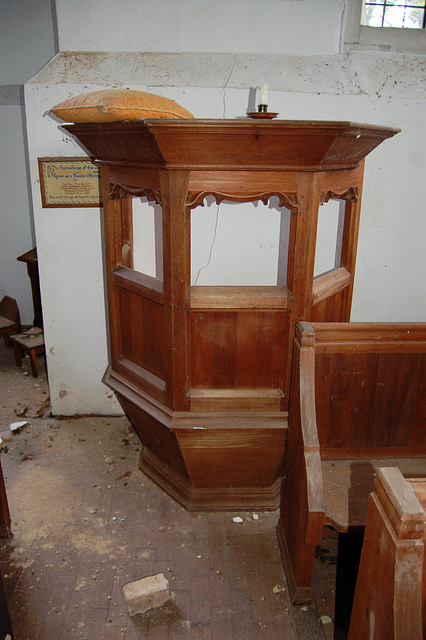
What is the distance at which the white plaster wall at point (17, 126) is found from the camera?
5.36 m

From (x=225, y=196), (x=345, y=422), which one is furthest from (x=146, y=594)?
(x=225, y=196)

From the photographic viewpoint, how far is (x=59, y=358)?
4281 millimetres

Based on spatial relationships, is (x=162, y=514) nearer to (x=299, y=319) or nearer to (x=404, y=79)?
(x=299, y=319)

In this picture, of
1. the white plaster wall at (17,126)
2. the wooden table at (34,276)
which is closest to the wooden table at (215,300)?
the wooden table at (34,276)

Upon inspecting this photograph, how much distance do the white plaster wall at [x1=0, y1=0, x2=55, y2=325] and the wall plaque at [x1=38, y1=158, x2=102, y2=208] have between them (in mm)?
2218

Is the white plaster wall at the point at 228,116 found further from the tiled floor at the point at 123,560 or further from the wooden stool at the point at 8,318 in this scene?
the wooden stool at the point at 8,318

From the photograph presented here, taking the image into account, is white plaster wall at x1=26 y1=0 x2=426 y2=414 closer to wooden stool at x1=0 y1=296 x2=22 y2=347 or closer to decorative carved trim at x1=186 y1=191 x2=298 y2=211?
decorative carved trim at x1=186 y1=191 x2=298 y2=211

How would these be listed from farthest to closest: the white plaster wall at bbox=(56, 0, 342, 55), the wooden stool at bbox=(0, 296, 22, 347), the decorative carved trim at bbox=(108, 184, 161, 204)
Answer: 1. the wooden stool at bbox=(0, 296, 22, 347)
2. the white plaster wall at bbox=(56, 0, 342, 55)
3. the decorative carved trim at bbox=(108, 184, 161, 204)

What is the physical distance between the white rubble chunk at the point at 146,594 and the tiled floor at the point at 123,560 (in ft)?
0.14

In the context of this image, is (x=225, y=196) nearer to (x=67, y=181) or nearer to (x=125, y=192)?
(x=125, y=192)

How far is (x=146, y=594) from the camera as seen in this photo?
2.60 m

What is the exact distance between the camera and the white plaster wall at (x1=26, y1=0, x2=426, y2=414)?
A: 3.57 m

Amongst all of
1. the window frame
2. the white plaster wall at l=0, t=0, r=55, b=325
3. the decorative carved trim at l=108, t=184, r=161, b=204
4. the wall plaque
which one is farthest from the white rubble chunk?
the white plaster wall at l=0, t=0, r=55, b=325

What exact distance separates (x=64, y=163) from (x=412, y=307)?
117 inches
